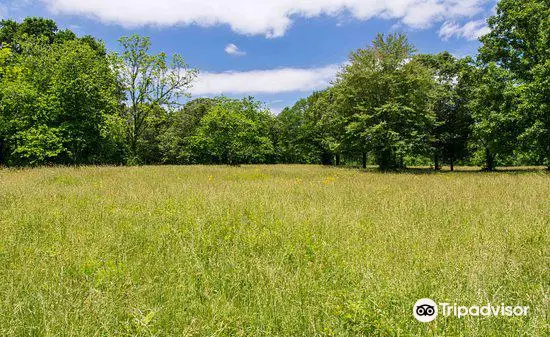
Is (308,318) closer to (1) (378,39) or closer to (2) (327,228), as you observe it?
(2) (327,228)

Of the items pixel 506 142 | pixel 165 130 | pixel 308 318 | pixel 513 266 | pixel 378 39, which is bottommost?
pixel 308 318

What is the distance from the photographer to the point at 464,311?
2.68 m

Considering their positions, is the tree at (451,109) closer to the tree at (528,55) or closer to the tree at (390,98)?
the tree at (528,55)

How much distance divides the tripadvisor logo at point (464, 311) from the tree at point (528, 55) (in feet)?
71.2

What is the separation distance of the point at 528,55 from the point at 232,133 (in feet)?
95.7

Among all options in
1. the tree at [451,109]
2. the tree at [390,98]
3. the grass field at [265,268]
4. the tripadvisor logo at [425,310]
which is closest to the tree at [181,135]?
the tree at [390,98]

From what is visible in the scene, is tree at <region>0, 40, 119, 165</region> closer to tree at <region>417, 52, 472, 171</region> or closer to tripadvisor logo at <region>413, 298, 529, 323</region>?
tripadvisor logo at <region>413, 298, 529, 323</region>

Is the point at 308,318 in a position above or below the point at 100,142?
below

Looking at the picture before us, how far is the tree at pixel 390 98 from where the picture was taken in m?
22.3

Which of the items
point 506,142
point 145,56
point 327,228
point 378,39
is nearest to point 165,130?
point 145,56

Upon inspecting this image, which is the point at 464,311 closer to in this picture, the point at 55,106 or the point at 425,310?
the point at 425,310

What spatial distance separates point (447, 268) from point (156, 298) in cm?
347

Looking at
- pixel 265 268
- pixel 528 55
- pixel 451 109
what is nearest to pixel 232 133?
pixel 451 109

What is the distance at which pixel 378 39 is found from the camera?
79.9ft
